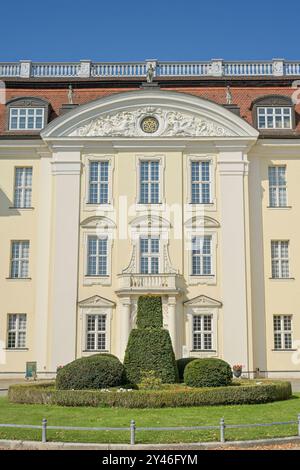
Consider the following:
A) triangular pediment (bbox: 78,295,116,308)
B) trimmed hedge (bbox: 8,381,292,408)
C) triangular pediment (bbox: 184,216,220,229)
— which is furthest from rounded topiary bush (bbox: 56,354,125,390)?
triangular pediment (bbox: 184,216,220,229)

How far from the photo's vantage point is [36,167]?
3431 cm

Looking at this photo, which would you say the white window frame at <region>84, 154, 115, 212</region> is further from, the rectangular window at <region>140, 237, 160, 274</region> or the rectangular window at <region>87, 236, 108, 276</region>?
the rectangular window at <region>140, 237, 160, 274</region>

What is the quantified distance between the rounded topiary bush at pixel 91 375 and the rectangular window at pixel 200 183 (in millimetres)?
14082

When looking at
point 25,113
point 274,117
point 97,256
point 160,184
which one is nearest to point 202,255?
point 160,184

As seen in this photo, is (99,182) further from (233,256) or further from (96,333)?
(233,256)

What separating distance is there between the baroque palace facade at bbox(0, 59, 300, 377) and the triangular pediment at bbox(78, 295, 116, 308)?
2.0 inches

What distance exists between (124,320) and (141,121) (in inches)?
423

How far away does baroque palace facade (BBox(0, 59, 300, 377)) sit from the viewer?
105ft

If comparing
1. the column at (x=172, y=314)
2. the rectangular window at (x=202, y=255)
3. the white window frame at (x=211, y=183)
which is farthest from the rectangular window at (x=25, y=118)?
the column at (x=172, y=314)

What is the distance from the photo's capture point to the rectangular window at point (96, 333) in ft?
105

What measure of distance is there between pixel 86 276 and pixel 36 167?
6768mm

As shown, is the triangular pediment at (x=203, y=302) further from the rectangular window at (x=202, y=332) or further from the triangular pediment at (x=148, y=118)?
the triangular pediment at (x=148, y=118)
